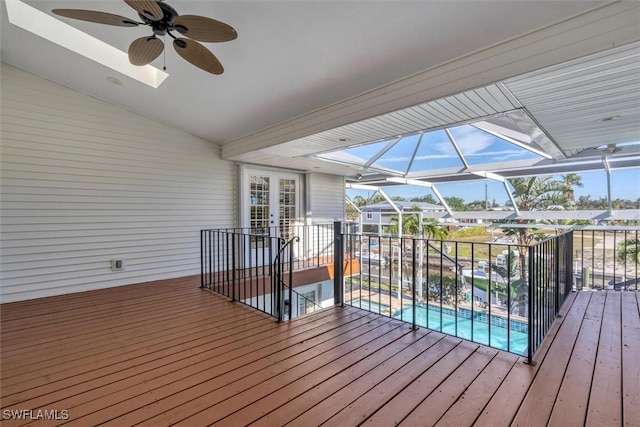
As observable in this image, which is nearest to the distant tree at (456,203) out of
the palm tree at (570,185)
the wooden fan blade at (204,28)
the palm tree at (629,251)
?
the palm tree at (570,185)

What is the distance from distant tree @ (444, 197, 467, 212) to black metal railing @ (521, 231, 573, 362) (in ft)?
18.4

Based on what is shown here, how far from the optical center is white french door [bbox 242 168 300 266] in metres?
6.33

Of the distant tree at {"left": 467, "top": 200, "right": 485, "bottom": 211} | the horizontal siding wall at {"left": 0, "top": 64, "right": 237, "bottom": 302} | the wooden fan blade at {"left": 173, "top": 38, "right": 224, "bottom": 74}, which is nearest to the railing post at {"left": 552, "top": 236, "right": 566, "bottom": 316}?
the wooden fan blade at {"left": 173, "top": 38, "right": 224, "bottom": 74}

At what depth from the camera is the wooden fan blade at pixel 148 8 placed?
1.84 meters

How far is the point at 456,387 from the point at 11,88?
634cm

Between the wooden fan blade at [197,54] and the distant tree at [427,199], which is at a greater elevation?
the wooden fan blade at [197,54]

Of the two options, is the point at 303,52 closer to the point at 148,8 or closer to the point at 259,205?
the point at 148,8

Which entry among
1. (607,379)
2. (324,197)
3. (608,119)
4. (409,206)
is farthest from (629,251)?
(324,197)

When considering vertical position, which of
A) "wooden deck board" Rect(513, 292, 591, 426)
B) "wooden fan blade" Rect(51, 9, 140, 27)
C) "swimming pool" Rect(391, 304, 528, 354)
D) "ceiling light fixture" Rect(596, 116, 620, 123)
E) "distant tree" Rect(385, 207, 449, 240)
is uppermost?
"wooden fan blade" Rect(51, 9, 140, 27)

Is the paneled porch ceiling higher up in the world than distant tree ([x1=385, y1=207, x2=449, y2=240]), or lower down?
higher up

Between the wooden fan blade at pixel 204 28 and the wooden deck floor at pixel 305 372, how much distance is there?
2603mm

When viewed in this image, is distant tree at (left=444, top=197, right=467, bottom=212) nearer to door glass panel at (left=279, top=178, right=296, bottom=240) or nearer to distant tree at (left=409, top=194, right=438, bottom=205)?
distant tree at (left=409, top=194, right=438, bottom=205)

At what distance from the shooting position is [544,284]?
2.87m
